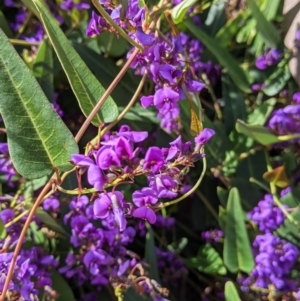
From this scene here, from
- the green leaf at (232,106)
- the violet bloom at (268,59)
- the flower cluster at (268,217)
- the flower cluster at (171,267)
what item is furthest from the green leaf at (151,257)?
the violet bloom at (268,59)

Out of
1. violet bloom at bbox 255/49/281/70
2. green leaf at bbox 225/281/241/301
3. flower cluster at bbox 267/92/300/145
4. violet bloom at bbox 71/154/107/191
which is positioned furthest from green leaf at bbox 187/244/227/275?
violet bloom at bbox 71/154/107/191

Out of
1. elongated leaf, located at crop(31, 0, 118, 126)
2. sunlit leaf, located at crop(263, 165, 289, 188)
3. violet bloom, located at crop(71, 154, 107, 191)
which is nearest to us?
violet bloom, located at crop(71, 154, 107, 191)

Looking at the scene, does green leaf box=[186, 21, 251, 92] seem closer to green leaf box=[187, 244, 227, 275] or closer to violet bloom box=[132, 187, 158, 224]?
green leaf box=[187, 244, 227, 275]

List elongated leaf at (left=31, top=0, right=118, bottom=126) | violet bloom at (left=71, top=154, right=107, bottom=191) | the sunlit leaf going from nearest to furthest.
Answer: violet bloom at (left=71, top=154, right=107, bottom=191)
elongated leaf at (left=31, top=0, right=118, bottom=126)
the sunlit leaf

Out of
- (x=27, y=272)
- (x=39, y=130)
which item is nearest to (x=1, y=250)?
(x=27, y=272)

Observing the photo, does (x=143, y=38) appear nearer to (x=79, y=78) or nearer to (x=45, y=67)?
(x=79, y=78)

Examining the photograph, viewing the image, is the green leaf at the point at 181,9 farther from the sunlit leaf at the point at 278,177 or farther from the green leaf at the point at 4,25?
the green leaf at the point at 4,25

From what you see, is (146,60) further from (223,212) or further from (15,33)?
(15,33)
